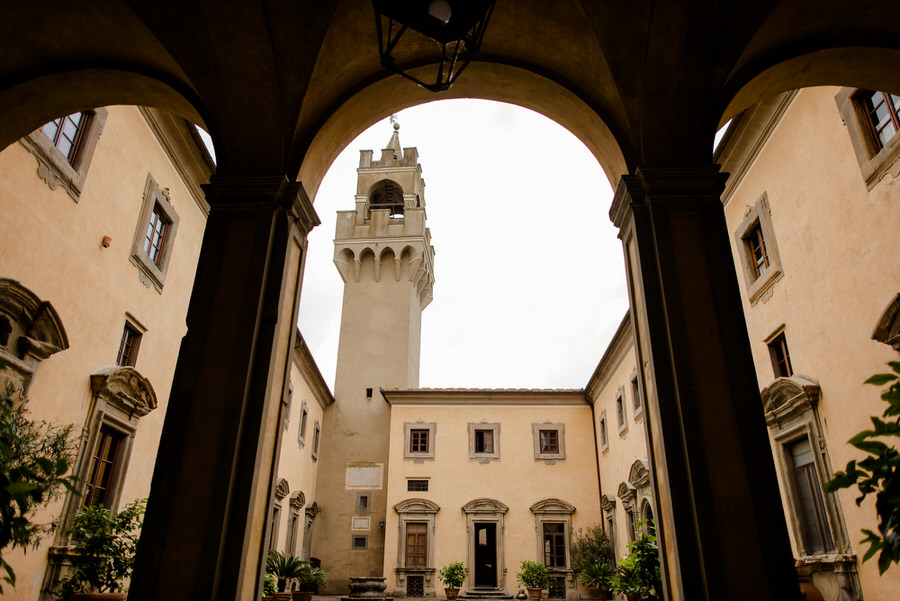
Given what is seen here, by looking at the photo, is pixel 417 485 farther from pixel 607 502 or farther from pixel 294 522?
pixel 607 502

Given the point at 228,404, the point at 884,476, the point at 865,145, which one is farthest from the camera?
the point at 865,145

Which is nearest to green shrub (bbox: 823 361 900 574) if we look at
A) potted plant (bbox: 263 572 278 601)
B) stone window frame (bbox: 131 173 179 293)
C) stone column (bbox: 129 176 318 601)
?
stone column (bbox: 129 176 318 601)


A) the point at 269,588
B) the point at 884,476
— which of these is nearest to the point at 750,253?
the point at 884,476

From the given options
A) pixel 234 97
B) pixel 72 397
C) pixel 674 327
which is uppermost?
pixel 234 97

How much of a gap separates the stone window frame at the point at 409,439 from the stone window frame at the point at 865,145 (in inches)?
666

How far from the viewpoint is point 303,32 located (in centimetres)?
512

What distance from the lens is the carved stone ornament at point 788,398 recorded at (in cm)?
952

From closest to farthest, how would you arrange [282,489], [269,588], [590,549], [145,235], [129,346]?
[129,346]
[145,235]
[269,588]
[282,489]
[590,549]

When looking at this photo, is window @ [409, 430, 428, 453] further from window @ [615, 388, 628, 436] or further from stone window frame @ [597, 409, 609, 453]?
window @ [615, 388, 628, 436]

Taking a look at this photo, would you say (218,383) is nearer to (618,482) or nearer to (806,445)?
(806,445)

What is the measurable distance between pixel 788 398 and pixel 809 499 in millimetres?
1628

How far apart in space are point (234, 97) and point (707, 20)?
3896 mm

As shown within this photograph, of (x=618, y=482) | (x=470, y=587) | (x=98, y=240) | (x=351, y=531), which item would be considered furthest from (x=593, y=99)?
(x=351, y=531)

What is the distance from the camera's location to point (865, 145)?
827 cm
